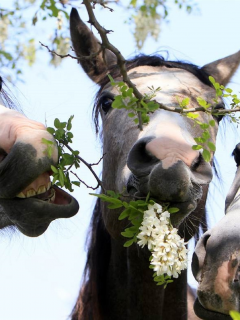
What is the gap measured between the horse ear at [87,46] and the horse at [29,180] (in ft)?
7.80

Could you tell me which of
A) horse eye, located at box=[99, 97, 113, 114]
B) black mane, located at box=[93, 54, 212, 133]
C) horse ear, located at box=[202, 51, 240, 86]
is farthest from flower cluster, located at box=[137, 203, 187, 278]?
horse ear, located at box=[202, 51, 240, 86]

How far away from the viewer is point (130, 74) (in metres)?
6.32

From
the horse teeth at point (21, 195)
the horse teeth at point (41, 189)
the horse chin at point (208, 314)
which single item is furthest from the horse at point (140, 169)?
the horse teeth at point (21, 195)

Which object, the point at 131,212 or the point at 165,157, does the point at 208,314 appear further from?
the point at 165,157

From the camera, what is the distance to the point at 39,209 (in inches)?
162

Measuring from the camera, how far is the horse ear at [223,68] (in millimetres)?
6766

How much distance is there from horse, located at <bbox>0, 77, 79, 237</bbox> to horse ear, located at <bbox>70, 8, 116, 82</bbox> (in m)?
Answer: 2.38

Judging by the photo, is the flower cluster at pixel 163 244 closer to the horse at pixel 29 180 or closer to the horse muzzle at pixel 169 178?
the horse muzzle at pixel 169 178

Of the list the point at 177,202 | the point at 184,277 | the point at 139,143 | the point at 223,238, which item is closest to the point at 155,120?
the point at 139,143

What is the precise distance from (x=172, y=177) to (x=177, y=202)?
241 millimetres

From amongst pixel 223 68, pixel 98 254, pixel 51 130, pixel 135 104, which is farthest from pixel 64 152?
pixel 223 68

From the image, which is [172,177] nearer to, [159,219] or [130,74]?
[159,219]

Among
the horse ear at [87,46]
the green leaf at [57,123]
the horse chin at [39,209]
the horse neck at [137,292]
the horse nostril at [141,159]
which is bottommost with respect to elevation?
the horse neck at [137,292]

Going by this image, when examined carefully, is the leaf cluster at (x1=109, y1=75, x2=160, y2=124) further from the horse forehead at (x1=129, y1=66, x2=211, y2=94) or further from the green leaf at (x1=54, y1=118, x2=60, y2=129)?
the horse forehead at (x1=129, y1=66, x2=211, y2=94)
